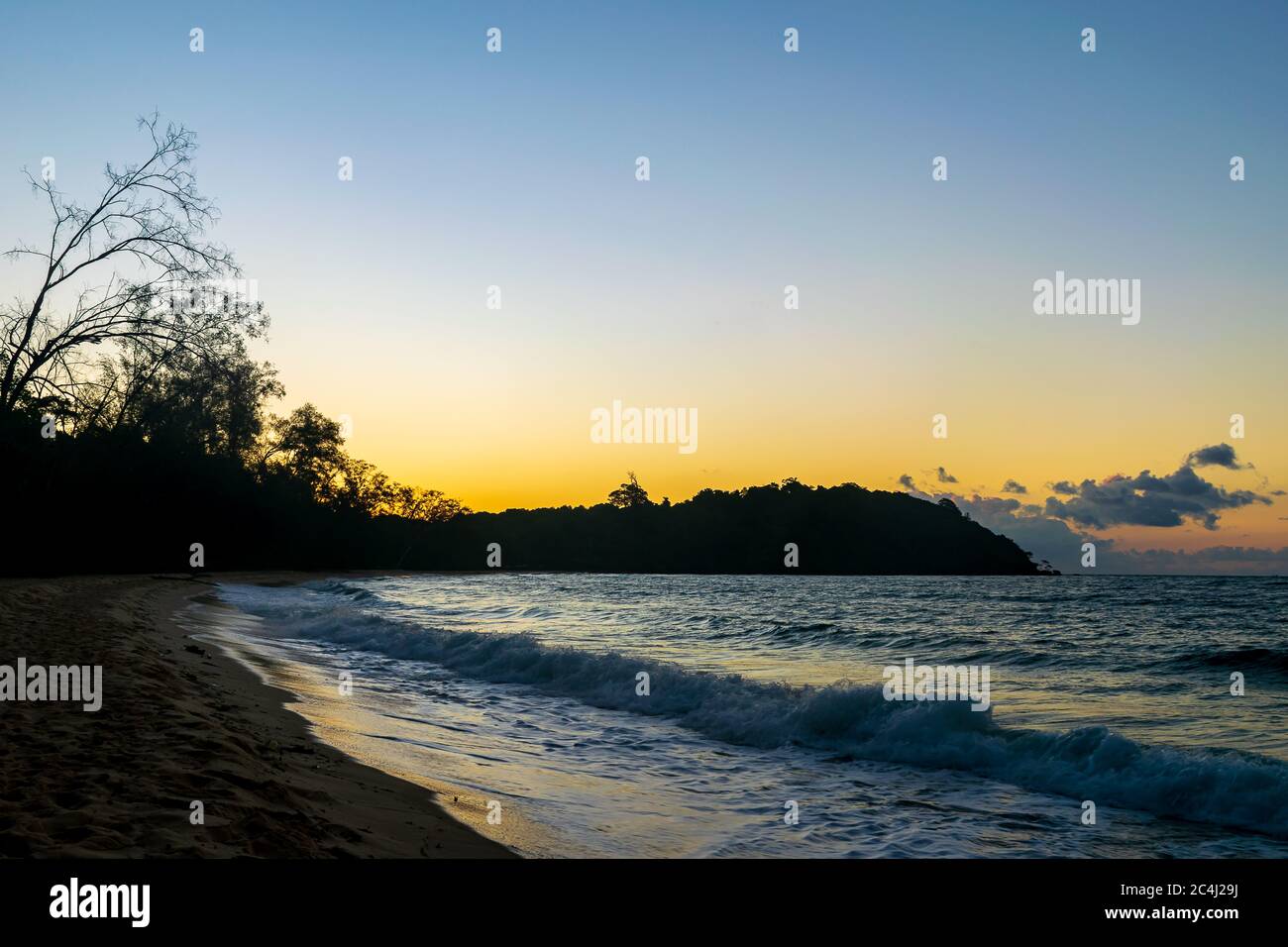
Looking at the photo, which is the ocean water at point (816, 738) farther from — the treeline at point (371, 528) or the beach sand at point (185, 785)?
the treeline at point (371, 528)

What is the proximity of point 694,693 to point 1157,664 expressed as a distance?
11.4m

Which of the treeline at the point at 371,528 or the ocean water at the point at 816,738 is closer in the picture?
the ocean water at the point at 816,738

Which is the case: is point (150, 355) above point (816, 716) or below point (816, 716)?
above

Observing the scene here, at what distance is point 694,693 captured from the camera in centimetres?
1346

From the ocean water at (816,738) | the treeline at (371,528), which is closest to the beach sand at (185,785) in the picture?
the ocean water at (816,738)

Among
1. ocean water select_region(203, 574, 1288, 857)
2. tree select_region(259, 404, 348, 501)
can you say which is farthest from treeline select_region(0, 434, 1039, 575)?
ocean water select_region(203, 574, 1288, 857)

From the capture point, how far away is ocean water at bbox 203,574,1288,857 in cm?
670

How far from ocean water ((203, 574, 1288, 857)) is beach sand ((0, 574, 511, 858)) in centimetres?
67

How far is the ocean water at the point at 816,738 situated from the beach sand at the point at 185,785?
674mm

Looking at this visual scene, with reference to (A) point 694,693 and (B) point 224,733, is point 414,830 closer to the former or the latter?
(B) point 224,733

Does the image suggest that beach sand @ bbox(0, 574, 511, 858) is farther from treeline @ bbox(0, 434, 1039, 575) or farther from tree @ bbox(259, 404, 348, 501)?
tree @ bbox(259, 404, 348, 501)

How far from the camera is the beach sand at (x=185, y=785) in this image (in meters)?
4.41
